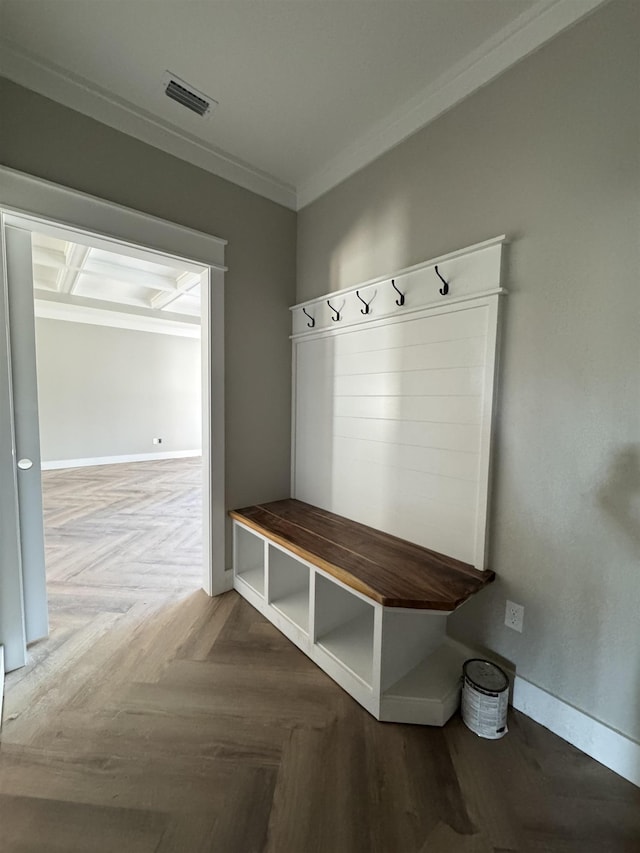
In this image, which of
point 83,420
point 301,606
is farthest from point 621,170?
point 83,420

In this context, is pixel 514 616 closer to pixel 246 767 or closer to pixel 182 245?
pixel 246 767

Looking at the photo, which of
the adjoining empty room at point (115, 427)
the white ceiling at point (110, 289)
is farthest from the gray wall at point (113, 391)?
the white ceiling at point (110, 289)

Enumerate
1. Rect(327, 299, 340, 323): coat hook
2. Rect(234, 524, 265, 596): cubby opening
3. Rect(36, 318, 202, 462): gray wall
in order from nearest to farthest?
→ 1. Rect(327, 299, 340, 323): coat hook
2. Rect(234, 524, 265, 596): cubby opening
3. Rect(36, 318, 202, 462): gray wall

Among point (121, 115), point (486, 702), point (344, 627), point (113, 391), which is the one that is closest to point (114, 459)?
point (113, 391)

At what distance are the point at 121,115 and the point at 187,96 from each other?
354mm

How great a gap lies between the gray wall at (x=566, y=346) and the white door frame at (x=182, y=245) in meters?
1.36

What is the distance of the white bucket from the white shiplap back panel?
450mm

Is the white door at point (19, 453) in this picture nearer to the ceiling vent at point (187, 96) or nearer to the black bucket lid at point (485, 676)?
the ceiling vent at point (187, 96)

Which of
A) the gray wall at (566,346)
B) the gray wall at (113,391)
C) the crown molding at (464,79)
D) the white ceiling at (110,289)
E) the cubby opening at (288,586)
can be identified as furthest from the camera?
the gray wall at (113,391)

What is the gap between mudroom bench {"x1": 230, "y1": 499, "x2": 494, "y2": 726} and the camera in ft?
4.47

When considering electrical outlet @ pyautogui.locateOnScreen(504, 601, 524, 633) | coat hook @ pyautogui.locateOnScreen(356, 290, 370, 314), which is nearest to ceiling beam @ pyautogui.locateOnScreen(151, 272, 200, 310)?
coat hook @ pyautogui.locateOnScreen(356, 290, 370, 314)

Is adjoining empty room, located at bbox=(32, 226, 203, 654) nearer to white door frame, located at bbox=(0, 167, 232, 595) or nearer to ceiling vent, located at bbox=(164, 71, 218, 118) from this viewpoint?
white door frame, located at bbox=(0, 167, 232, 595)

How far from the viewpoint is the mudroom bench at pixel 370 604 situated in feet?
4.47

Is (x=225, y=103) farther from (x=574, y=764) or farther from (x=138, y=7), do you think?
(x=574, y=764)
